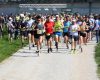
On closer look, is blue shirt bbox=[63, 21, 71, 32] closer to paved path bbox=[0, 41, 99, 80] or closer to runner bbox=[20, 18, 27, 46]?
paved path bbox=[0, 41, 99, 80]

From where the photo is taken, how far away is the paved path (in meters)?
15.6

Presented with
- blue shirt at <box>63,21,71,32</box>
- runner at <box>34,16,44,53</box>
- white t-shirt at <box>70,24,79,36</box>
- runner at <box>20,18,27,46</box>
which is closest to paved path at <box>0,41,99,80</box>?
runner at <box>34,16,44,53</box>

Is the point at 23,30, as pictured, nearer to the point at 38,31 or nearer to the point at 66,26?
the point at 66,26

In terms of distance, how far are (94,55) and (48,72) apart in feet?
20.4

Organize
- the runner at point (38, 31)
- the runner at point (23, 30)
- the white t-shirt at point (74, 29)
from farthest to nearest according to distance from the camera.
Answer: the runner at point (23, 30) → the white t-shirt at point (74, 29) → the runner at point (38, 31)

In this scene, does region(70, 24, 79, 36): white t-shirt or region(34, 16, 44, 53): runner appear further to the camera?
region(70, 24, 79, 36): white t-shirt

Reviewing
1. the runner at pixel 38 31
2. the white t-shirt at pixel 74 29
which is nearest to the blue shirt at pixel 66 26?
the white t-shirt at pixel 74 29

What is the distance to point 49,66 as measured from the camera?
18.3m

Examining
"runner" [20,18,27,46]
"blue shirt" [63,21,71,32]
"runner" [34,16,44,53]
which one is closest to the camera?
"runner" [34,16,44,53]

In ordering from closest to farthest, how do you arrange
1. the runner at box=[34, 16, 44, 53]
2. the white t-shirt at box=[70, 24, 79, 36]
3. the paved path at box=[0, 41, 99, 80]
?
1. the paved path at box=[0, 41, 99, 80]
2. the runner at box=[34, 16, 44, 53]
3. the white t-shirt at box=[70, 24, 79, 36]

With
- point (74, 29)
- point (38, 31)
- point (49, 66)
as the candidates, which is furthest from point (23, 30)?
point (49, 66)

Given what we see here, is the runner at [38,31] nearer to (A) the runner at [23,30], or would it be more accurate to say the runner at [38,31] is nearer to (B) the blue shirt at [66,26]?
(B) the blue shirt at [66,26]

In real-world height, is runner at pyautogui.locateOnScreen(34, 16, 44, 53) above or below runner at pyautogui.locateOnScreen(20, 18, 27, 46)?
above

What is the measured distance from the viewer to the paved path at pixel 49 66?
15625 millimetres
